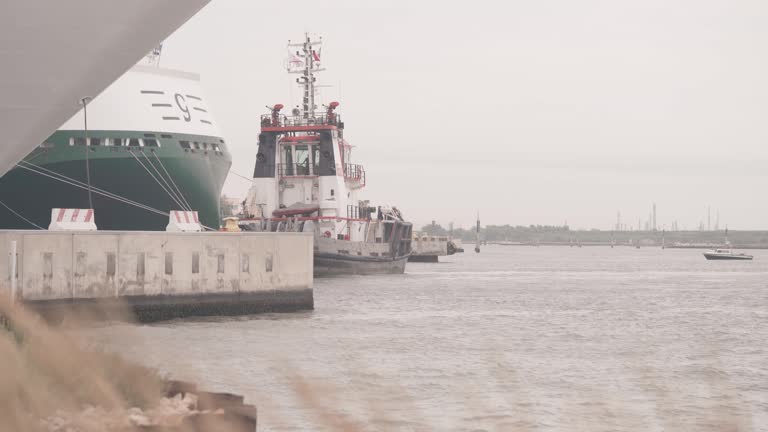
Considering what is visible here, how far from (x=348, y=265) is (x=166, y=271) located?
2632cm

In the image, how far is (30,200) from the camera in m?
Result: 30.6

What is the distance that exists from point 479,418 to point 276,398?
8.95ft

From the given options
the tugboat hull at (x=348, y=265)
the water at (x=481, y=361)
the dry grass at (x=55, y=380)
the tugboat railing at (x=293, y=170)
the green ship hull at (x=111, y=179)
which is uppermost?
the tugboat railing at (x=293, y=170)

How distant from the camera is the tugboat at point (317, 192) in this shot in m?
46.8

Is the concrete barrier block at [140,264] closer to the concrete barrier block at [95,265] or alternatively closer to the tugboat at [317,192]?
the concrete barrier block at [95,265]

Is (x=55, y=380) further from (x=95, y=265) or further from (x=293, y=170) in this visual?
(x=293, y=170)

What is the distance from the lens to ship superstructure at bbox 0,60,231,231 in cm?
3077

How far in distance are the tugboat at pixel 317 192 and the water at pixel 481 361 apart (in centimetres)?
1273

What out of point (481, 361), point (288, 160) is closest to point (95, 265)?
point (481, 361)

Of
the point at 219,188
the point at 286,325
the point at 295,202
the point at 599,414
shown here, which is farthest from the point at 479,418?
the point at 295,202

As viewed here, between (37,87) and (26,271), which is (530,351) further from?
(37,87)

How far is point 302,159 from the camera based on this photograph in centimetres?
4925

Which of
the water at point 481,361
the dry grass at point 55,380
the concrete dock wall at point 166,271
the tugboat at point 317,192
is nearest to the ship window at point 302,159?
the tugboat at point 317,192

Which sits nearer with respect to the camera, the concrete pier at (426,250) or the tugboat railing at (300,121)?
the tugboat railing at (300,121)
